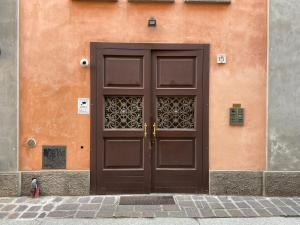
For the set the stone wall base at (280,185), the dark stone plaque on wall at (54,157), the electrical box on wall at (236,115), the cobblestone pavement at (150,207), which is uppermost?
the electrical box on wall at (236,115)

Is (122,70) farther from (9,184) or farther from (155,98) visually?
(9,184)

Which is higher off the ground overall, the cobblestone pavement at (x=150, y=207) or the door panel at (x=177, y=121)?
the door panel at (x=177, y=121)

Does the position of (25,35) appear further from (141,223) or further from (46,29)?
(141,223)

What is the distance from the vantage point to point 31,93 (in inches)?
236

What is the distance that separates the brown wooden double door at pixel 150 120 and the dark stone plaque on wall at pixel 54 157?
558 mm

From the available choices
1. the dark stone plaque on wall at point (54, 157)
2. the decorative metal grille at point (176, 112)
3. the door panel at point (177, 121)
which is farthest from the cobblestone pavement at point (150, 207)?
the decorative metal grille at point (176, 112)

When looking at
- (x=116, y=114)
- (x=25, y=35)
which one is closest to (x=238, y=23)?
(x=116, y=114)

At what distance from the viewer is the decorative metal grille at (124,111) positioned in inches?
243

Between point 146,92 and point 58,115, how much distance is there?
1671 millimetres

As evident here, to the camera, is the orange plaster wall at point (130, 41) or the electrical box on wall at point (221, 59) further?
the electrical box on wall at point (221, 59)

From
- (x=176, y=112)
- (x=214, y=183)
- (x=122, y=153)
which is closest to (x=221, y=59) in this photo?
(x=176, y=112)

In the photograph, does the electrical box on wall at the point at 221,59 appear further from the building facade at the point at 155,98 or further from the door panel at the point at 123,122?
the door panel at the point at 123,122

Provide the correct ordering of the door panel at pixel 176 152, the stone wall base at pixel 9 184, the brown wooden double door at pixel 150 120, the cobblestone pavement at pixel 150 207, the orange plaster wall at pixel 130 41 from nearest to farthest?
1. the cobblestone pavement at pixel 150 207
2. the stone wall base at pixel 9 184
3. the orange plaster wall at pixel 130 41
4. the brown wooden double door at pixel 150 120
5. the door panel at pixel 176 152

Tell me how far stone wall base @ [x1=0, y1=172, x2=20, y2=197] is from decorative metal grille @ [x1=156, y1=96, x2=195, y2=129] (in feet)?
9.08
